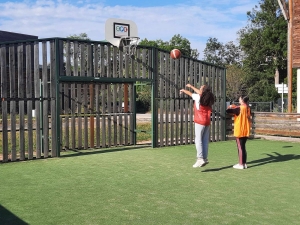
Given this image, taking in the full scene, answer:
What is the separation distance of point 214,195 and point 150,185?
1384mm

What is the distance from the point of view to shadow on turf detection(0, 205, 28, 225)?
543cm

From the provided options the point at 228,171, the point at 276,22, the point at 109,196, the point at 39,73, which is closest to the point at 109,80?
the point at 39,73

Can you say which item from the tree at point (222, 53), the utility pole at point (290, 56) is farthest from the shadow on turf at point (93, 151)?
the tree at point (222, 53)

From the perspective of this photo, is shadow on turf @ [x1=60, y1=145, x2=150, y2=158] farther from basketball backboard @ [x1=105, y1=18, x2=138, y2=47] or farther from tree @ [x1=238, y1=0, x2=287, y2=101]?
tree @ [x1=238, y1=0, x2=287, y2=101]

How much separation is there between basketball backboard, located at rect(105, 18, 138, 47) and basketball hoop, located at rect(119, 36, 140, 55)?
17cm

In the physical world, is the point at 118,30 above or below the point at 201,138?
above

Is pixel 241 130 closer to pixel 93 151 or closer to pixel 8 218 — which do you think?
pixel 93 151

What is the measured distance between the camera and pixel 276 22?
52.5 m

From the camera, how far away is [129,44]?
526 inches

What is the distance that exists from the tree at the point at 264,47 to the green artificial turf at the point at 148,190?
140 ft

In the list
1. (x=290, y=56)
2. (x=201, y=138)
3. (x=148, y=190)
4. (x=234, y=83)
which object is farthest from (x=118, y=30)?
(x=234, y=83)

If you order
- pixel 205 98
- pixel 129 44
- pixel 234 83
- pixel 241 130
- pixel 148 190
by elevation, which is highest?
pixel 234 83

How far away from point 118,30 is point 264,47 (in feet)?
150

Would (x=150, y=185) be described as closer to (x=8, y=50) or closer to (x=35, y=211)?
(x=35, y=211)
